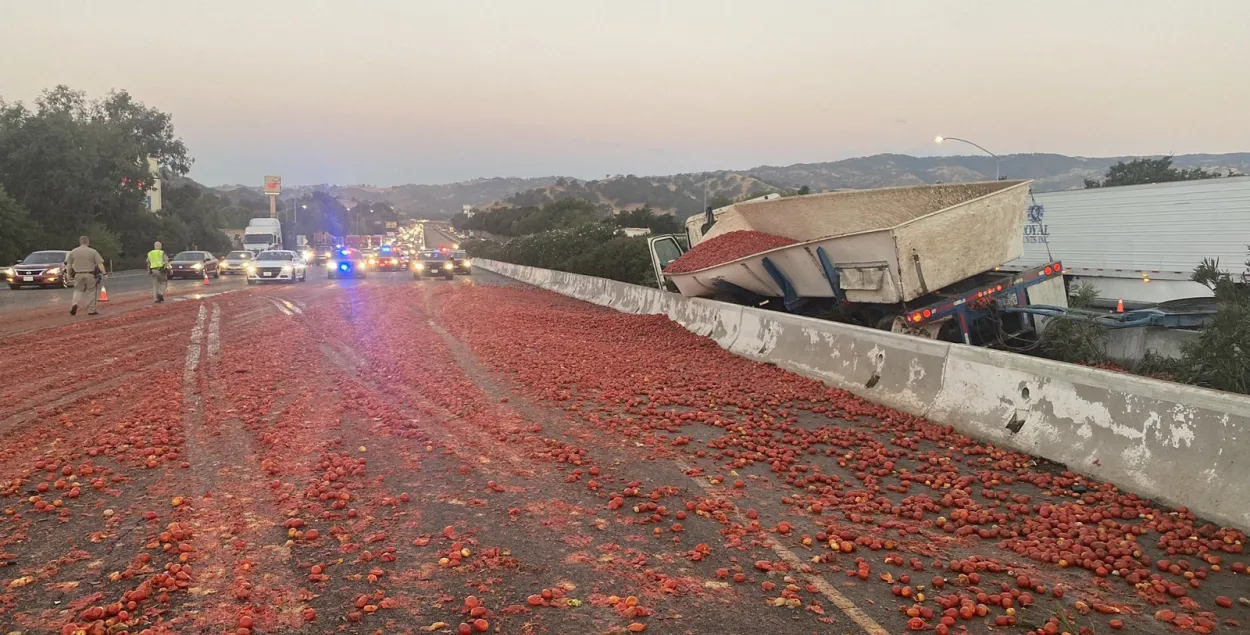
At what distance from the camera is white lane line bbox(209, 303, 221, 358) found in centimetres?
1227

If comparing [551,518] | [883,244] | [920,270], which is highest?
[883,244]

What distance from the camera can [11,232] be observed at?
40.0 meters

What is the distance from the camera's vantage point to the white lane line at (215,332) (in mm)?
12273

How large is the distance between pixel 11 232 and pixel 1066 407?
49.3 meters

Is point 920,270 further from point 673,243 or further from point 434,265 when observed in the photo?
point 434,265

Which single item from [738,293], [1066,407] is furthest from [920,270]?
[1066,407]

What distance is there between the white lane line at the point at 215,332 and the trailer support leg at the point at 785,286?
29.0ft

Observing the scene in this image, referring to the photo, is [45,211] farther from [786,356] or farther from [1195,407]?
[1195,407]

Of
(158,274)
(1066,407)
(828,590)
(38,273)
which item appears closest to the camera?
(828,590)

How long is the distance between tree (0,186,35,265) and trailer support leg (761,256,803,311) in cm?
4365

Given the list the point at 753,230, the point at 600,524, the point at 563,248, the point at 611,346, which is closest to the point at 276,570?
the point at 600,524

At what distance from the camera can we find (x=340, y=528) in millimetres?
4746

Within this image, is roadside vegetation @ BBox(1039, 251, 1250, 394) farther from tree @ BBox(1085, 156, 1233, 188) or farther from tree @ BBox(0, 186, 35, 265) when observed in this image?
tree @ BBox(0, 186, 35, 265)

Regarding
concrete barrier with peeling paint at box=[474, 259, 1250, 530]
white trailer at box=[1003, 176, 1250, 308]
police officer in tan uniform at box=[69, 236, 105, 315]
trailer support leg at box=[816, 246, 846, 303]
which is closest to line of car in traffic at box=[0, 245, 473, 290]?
police officer in tan uniform at box=[69, 236, 105, 315]
